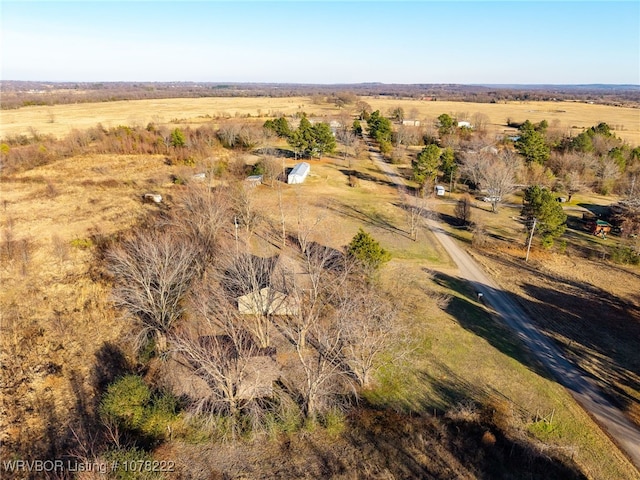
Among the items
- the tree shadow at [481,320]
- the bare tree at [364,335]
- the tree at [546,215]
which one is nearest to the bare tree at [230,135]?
the tree shadow at [481,320]

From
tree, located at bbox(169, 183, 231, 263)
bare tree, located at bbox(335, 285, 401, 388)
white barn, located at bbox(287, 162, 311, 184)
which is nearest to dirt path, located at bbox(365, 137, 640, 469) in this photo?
bare tree, located at bbox(335, 285, 401, 388)

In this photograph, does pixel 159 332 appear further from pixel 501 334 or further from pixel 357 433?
pixel 501 334

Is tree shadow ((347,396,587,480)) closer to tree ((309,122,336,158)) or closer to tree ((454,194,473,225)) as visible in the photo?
tree ((454,194,473,225))

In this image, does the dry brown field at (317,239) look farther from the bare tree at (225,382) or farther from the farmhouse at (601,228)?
the farmhouse at (601,228)

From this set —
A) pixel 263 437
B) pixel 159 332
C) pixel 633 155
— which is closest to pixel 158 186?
pixel 159 332

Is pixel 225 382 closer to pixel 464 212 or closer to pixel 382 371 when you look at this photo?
pixel 382 371

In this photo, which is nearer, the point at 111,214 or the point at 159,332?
the point at 159,332

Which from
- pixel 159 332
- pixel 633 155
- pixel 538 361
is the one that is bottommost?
pixel 538 361
